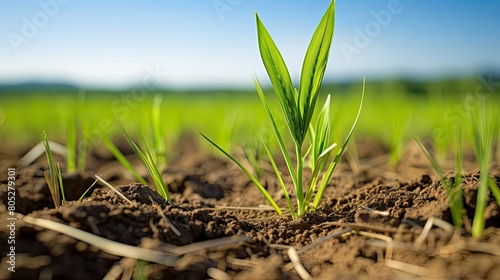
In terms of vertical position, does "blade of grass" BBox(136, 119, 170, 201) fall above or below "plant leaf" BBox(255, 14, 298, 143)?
below

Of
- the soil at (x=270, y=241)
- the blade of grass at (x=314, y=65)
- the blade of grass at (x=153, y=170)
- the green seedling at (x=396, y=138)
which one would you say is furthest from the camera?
the green seedling at (x=396, y=138)

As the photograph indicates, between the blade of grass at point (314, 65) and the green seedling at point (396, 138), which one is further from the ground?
the blade of grass at point (314, 65)

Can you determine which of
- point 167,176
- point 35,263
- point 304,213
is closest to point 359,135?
point 167,176

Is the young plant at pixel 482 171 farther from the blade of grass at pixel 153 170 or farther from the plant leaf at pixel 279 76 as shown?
the blade of grass at pixel 153 170

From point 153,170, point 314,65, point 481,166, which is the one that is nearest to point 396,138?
point 314,65

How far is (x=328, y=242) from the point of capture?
113 centimetres

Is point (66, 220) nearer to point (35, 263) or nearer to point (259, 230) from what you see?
point (35, 263)

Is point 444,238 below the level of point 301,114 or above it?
below

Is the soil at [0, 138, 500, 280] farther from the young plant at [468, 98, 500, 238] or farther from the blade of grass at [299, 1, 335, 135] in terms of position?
the blade of grass at [299, 1, 335, 135]

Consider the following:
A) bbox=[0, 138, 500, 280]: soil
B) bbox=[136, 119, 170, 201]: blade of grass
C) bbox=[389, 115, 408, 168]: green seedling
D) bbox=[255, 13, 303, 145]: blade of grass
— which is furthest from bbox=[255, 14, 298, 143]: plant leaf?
bbox=[389, 115, 408, 168]: green seedling

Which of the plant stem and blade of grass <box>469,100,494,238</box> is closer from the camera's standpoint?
blade of grass <box>469,100,494,238</box>

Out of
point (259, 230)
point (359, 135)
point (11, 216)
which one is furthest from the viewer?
point (359, 135)

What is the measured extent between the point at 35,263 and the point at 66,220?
0.53 ft

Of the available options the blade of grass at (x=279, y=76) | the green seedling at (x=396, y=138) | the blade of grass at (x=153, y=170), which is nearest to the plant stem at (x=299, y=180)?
the blade of grass at (x=279, y=76)
